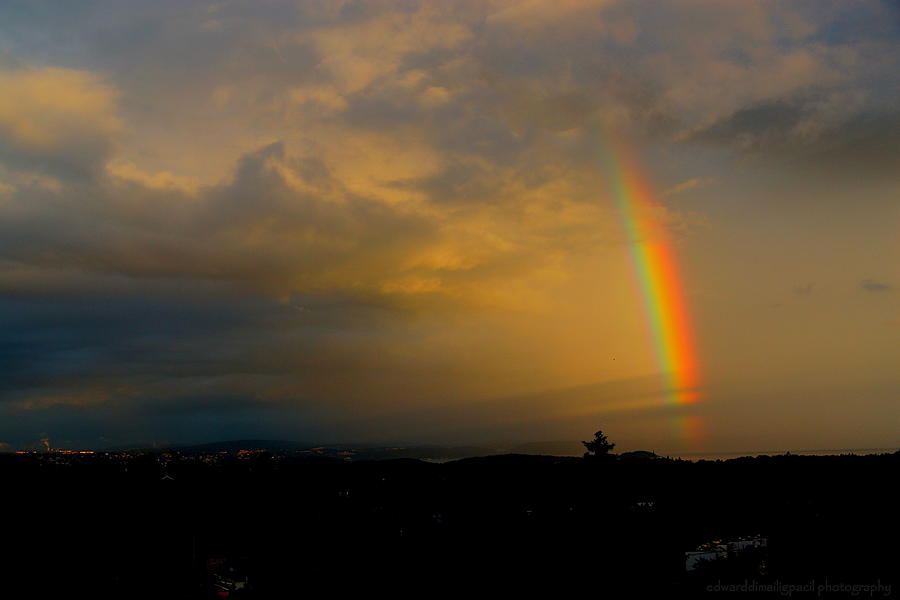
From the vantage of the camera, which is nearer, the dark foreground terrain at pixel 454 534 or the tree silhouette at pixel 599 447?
the dark foreground terrain at pixel 454 534

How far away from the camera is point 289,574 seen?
4559 centimetres

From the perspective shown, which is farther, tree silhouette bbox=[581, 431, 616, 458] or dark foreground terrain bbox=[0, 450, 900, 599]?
tree silhouette bbox=[581, 431, 616, 458]

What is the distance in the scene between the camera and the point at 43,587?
41156 millimetres

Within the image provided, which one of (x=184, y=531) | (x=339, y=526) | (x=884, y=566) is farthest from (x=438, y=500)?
(x=884, y=566)

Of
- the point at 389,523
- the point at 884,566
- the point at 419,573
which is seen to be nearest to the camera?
the point at 884,566

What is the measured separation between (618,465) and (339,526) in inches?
1950

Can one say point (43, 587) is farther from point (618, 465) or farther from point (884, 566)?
point (618, 465)

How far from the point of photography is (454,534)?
56094mm

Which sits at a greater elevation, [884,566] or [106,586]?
[884,566]

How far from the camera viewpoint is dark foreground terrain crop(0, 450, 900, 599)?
132ft

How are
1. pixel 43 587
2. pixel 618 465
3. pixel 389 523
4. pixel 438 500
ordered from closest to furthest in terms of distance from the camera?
1. pixel 43 587
2. pixel 389 523
3. pixel 438 500
4. pixel 618 465

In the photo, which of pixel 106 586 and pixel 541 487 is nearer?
pixel 106 586

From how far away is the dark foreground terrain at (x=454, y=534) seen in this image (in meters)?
40.2

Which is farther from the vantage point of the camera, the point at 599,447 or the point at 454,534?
the point at 599,447
